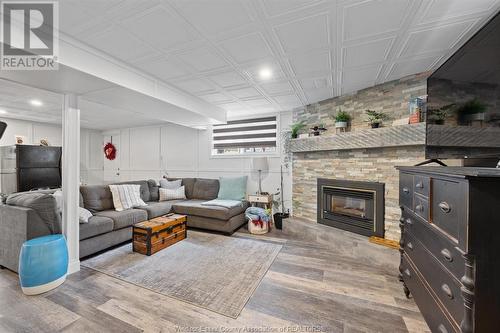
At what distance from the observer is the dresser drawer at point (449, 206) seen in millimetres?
1040

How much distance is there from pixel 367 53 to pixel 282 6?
3.73 ft

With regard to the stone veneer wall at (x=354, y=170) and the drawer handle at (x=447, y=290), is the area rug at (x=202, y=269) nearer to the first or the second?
the stone veneer wall at (x=354, y=170)

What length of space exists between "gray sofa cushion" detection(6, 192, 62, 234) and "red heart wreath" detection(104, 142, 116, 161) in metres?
4.54

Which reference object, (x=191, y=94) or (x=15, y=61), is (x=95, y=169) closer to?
(x=191, y=94)

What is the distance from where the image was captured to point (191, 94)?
3.34 metres

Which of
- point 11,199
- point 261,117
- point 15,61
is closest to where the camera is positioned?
point 15,61

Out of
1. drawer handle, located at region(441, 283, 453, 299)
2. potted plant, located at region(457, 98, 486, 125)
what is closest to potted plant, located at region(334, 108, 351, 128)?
potted plant, located at region(457, 98, 486, 125)

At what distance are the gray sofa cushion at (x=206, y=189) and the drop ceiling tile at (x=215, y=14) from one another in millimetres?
3352

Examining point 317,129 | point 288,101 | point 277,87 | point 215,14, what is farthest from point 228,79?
point 317,129

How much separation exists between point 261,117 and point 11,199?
4037 millimetres

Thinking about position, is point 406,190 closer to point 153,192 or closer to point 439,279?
point 439,279

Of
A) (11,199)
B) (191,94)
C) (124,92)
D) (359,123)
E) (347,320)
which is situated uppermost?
(191,94)

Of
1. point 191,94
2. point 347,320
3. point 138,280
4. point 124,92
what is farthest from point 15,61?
point 347,320

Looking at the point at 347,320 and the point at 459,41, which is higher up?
the point at 459,41
